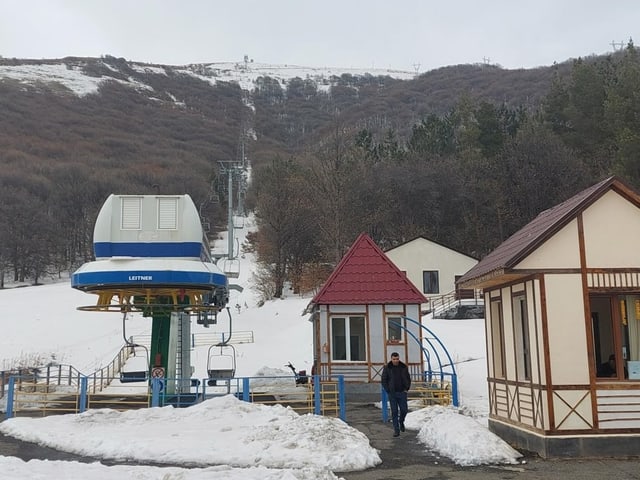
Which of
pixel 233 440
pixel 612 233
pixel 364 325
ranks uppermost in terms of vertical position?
pixel 612 233

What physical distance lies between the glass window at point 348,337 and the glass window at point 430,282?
21.8m

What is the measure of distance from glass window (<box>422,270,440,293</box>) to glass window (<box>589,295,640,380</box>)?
→ 32.4 m

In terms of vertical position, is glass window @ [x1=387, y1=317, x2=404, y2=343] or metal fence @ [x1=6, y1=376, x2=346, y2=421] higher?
glass window @ [x1=387, y1=317, x2=404, y2=343]

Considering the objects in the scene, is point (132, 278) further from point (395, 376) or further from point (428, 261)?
point (428, 261)

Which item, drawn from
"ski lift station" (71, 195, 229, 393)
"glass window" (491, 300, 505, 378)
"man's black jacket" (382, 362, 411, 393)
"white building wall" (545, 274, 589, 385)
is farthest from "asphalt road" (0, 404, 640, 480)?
"ski lift station" (71, 195, 229, 393)

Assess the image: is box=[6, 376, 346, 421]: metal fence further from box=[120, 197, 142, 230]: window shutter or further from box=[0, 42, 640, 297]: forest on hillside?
box=[0, 42, 640, 297]: forest on hillside

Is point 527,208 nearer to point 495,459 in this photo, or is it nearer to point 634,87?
point 634,87

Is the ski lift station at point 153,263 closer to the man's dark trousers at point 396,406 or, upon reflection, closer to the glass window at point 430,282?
the man's dark trousers at point 396,406

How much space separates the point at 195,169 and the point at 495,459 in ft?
367

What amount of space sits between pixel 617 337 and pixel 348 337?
12.3m

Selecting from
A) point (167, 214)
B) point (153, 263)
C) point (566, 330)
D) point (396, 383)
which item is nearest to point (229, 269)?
point (167, 214)

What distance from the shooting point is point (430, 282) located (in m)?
44.2

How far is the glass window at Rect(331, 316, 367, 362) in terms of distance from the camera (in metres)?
22.8

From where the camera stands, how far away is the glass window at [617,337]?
37.4ft
